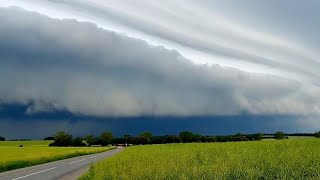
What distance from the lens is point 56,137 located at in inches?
7697

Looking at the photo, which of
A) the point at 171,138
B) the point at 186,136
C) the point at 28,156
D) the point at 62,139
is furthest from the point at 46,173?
the point at 62,139

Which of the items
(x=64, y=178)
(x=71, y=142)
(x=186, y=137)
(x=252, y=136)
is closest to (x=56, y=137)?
(x=71, y=142)

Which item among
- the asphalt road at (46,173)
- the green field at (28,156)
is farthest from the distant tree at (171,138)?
the asphalt road at (46,173)

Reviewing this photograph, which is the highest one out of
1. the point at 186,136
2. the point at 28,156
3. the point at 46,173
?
the point at 186,136

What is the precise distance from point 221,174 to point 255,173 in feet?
3.61

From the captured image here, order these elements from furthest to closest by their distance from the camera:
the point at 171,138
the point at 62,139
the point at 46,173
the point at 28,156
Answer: the point at 62,139 → the point at 171,138 → the point at 28,156 → the point at 46,173

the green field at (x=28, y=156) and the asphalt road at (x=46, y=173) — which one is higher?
the green field at (x=28, y=156)

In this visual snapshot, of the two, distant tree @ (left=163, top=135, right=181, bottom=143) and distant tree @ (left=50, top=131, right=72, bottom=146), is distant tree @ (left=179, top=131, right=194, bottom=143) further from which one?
distant tree @ (left=50, top=131, right=72, bottom=146)

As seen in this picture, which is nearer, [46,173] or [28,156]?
[46,173]

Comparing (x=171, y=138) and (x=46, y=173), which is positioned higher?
(x=171, y=138)

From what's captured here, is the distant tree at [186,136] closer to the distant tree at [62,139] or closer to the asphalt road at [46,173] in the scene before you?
the distant tree at [62,139]

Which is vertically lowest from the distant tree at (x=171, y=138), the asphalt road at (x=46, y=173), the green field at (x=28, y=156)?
the asphalt road at (x=46, y=173)

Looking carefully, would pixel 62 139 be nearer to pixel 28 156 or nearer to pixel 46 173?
pixel 28 156

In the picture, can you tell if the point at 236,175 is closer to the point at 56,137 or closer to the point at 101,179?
the point at 101,179
